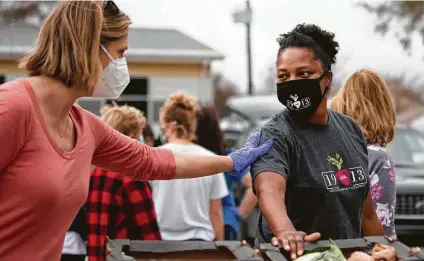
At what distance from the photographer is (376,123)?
400 centimetres

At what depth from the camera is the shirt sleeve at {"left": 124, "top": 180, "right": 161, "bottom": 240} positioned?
481 cm

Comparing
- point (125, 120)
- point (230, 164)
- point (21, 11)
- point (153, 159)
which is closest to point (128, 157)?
point (153, 159)

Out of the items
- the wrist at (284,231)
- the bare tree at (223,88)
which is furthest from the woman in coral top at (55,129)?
the bare tree at (223,88)

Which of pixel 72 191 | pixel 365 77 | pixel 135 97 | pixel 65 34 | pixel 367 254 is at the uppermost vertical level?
pixel 65 34

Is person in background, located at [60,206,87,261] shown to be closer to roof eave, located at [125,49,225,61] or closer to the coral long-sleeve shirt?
the coral long-sleeve shirt

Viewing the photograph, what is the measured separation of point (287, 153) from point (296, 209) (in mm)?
233

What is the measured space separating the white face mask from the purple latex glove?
1.92ft

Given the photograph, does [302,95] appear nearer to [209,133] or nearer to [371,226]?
[371,226]

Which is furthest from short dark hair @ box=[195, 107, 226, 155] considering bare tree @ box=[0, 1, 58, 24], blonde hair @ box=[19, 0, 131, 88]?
bare tree @ box=[0, 1, 58, 24]

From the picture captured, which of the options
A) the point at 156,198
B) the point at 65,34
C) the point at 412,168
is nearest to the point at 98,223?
the point at 156,198

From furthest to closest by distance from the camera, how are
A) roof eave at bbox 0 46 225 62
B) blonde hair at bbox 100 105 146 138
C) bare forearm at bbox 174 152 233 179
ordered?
roof eave at bbox 0 46 225 62
blonde hair at bbox 100 105 146 138
bare forearm at bbox 174 152 233 179

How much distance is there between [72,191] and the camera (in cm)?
262

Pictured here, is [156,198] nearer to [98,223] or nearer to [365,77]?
[98,223]

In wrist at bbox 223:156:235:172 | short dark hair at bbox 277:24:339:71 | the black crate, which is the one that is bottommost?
the black crate
